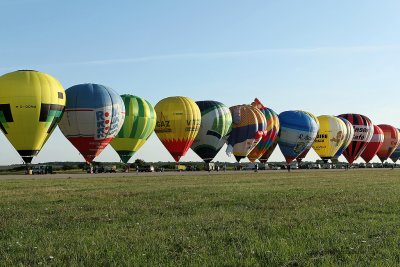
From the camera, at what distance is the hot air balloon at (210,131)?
68.1 m

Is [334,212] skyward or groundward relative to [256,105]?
groundward

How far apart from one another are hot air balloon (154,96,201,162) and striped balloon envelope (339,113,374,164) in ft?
126

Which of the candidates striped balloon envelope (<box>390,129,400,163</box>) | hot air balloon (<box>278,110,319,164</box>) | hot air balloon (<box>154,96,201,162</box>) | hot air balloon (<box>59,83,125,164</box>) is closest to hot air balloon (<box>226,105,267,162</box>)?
hot air balloon (<box>278,110,319,164</box>)

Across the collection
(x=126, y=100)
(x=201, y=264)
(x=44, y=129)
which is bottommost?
(x=201, y=264)

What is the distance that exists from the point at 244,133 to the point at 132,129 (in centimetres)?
1992

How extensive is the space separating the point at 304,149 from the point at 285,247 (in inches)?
2899

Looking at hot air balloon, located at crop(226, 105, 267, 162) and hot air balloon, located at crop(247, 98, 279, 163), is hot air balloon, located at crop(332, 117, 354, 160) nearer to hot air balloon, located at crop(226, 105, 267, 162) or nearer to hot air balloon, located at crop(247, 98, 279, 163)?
hot air balloon, located at crop(247, 98, 279, 163)

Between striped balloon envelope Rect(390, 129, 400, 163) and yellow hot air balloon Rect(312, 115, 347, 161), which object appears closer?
yellow hot air balloon Rect(312, 115, 347, 161)

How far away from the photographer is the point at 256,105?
83.6m

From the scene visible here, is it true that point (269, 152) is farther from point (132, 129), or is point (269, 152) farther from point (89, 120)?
point (89, 120)

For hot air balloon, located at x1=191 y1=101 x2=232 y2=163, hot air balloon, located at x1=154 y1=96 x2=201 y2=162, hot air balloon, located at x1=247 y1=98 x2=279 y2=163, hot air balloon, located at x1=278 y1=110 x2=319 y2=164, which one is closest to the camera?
hot air balloon, located at x1=154 y1=96 x2=201 y2=162

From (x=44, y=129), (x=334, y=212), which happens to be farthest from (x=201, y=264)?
(x=44, y=129)

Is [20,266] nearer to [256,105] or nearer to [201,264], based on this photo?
[201,264]

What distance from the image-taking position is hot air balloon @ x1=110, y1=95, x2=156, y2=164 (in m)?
59.1
